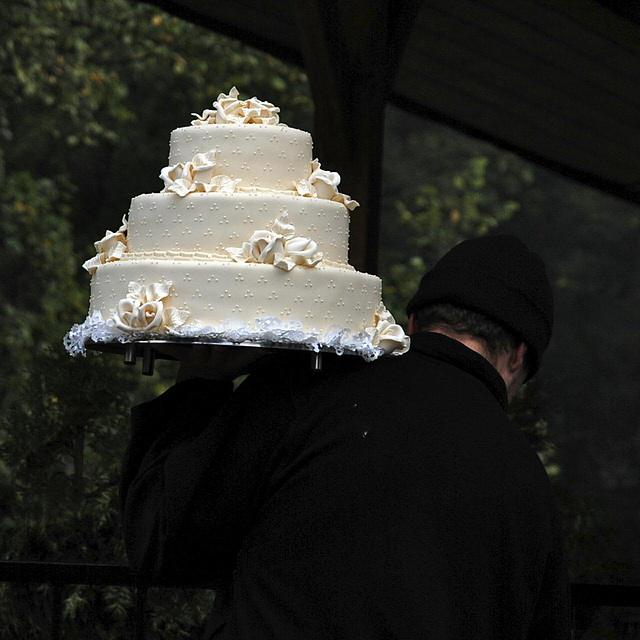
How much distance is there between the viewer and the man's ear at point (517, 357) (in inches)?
76.4

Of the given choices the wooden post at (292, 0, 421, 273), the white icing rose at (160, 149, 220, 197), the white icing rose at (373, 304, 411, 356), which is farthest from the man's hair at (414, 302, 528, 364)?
the wooden post at (292, 0, 421, 273)

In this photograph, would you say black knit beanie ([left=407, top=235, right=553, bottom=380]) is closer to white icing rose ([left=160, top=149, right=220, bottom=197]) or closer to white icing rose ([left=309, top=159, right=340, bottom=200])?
white icing rose ([left=309, top=159, right=340, bottom=200])

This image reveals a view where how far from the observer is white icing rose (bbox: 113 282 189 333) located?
170 centimetres

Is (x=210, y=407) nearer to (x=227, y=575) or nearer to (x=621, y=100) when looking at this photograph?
(x=227, y=575)

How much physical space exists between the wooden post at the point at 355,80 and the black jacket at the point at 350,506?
2.29 metres

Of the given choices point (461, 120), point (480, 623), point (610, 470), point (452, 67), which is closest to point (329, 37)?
point (452, 67)

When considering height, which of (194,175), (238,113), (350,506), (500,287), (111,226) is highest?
(111,226)

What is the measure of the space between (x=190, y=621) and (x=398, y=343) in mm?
2275

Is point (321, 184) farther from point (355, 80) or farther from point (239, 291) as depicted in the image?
point (355, 80)

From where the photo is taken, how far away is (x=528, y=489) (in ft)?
5.73

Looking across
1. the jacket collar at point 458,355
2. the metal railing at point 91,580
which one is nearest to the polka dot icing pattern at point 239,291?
the jacket collar at point 458,355

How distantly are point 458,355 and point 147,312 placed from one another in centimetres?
51

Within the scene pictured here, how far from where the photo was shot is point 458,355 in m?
1.82

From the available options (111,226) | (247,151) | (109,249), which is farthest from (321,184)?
(111,226)
